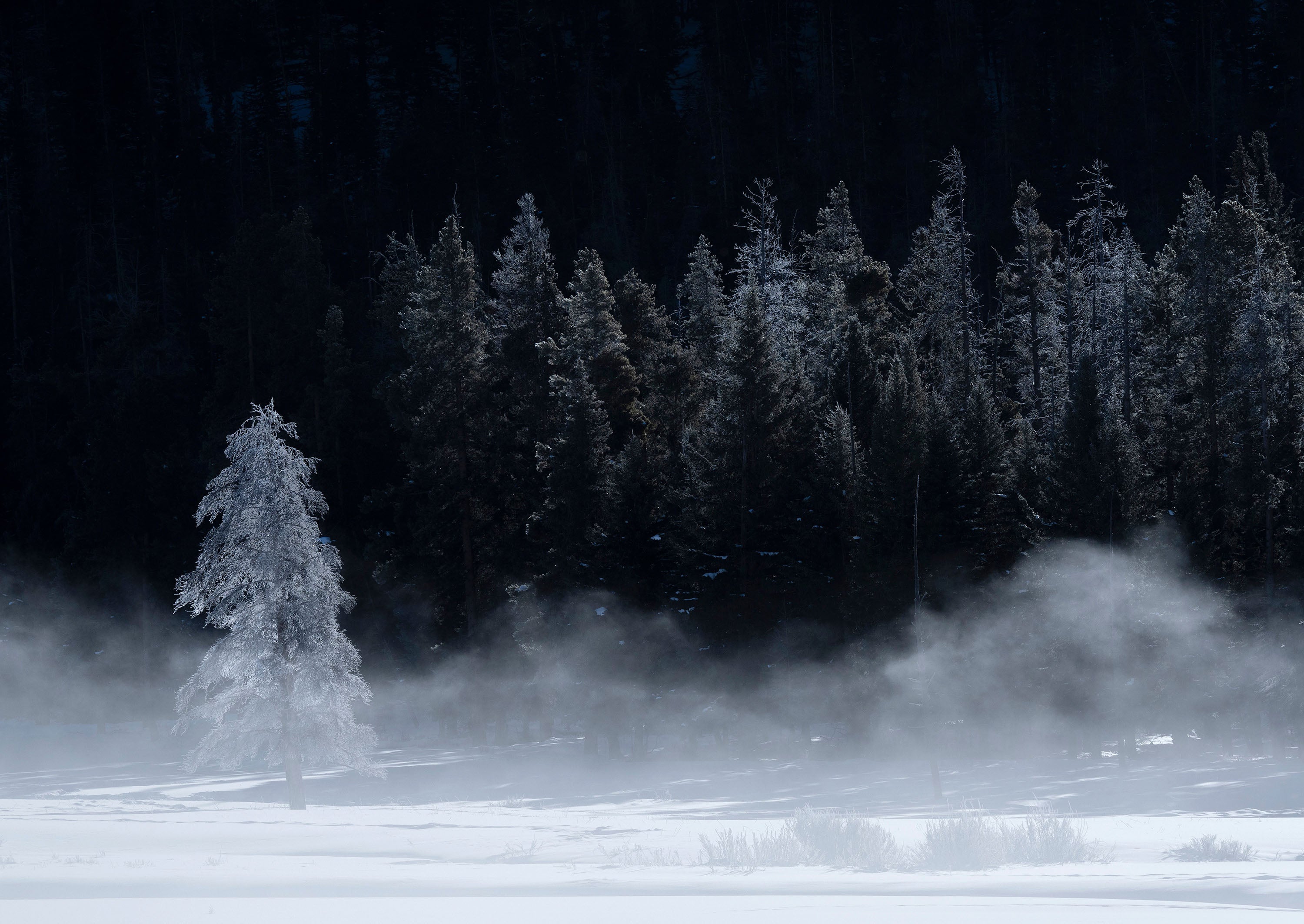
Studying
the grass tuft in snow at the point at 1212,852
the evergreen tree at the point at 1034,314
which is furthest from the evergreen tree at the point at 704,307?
the grass tuft in snow at the point at 1212,852

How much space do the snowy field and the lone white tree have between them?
1.91 metres

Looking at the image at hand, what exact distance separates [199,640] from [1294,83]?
83.1 m

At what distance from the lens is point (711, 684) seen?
129ft

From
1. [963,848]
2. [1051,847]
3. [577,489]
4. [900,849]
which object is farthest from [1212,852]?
[577,489]

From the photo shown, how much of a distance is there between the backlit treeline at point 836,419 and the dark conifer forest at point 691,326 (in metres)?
0.14

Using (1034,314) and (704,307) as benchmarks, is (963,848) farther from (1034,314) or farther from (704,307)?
(1034,314)

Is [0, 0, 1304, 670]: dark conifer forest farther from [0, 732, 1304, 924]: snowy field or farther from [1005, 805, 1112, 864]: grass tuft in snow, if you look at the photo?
[1005, 805, 1112, 864]: grass tuft in snow

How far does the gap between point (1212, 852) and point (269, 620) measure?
2016 centimetres

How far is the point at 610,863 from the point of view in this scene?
14.3 meters

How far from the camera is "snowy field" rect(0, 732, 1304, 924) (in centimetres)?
1063

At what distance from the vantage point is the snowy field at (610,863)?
419 inches

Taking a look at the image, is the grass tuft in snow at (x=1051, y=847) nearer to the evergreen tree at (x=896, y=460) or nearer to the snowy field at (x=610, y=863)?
the snowy field at (x=610, y=863)

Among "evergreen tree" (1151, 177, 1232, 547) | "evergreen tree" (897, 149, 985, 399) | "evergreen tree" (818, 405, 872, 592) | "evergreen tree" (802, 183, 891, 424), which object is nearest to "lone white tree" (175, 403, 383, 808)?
"evergreen tree" (818, 405, 872, 592)

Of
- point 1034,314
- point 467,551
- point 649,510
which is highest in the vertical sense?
point 1034,314
